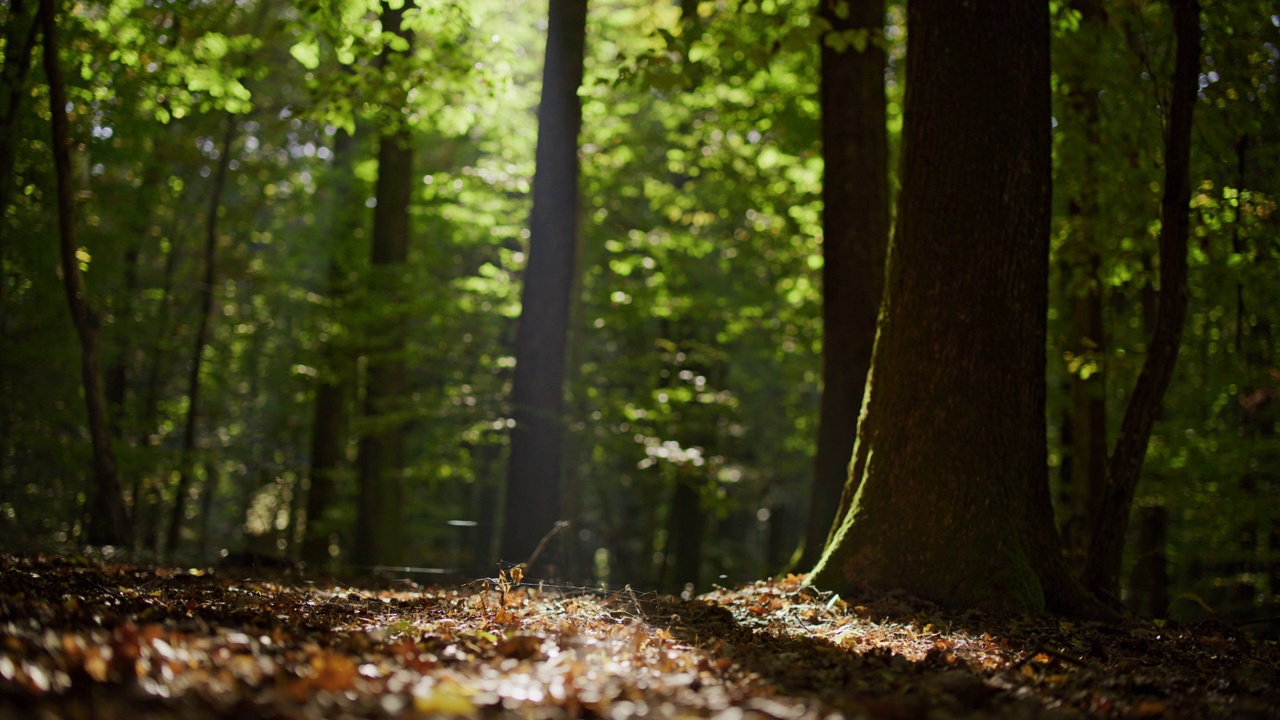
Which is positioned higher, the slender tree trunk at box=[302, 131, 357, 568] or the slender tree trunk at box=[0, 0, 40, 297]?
the slender tree trunk at box=[0, 0, 40, 297]

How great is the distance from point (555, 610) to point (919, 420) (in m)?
2.47

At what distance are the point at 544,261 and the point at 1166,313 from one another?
6.14m

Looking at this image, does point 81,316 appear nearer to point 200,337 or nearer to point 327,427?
point 327,427

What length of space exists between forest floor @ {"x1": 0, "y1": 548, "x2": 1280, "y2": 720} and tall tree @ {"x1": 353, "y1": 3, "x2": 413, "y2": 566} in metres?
7.29

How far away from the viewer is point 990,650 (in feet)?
13.5

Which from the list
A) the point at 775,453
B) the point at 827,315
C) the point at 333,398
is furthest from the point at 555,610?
the point at 775,453

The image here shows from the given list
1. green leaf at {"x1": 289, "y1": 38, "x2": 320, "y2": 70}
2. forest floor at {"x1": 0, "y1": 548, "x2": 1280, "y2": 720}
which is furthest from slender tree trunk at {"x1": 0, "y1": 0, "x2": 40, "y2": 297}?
forest floor at {"x1": 0, "y1": 548, "x2": 1280, "y2": 720}

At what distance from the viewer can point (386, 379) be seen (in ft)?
44.7

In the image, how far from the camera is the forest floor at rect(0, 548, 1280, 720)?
227cm

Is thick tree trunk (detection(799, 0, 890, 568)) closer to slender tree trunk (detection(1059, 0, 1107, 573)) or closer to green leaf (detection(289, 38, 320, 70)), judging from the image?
Result: slender tree trunk (detection(1059, 0, 1107, 573))

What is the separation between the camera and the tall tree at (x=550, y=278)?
383 inches

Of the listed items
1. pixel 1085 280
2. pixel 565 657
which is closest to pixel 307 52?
pixel 565 657

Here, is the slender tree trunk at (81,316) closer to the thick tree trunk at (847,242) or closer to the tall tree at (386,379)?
the tall tree at (386,379)

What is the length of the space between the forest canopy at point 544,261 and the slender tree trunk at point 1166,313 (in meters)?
0.14
